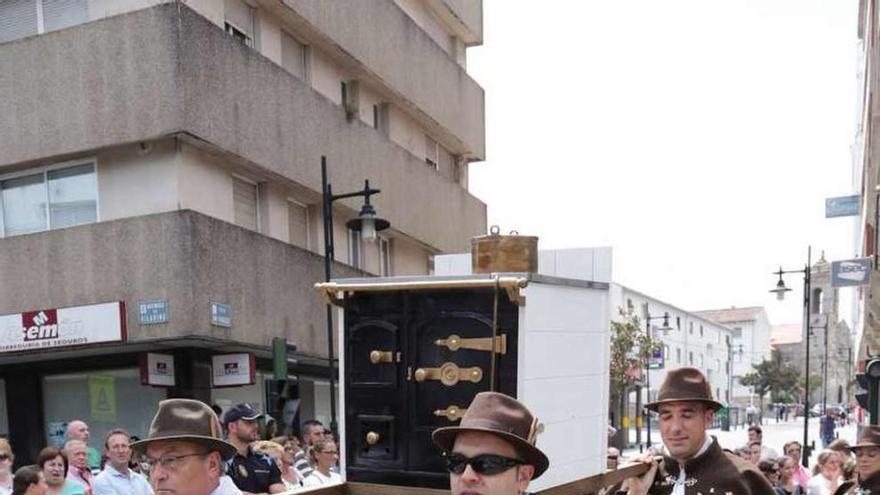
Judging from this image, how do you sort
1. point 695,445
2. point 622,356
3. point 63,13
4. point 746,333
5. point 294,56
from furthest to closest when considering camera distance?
1. point 746,333
2. point 622,356
3. point 294,56
4. point 63,13
5. point 695,445

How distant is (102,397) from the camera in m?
16.1

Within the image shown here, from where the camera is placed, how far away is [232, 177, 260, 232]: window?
15961mm

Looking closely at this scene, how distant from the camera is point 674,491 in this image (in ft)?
14.6

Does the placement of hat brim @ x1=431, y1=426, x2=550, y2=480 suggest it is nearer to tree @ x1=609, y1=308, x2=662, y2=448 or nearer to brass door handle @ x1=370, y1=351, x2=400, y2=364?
brass door handle @ x1=370, y1=351, x2=400, y2=364

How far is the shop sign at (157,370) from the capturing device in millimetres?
14555

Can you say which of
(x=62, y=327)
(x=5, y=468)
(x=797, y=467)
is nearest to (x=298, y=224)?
(x=62, y=327)

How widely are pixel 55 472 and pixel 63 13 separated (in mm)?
10719

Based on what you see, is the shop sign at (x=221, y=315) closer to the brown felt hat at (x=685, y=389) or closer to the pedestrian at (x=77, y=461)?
the pedestrian at (x=77, y=461)

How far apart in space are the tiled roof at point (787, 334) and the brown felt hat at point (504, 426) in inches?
5258

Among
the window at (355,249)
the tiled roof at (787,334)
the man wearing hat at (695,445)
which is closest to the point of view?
the man wearing hat at (695,445)

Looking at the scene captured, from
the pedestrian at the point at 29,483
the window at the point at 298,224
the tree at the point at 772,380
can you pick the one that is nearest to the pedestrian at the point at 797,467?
the pedestrian at the point at 29,483

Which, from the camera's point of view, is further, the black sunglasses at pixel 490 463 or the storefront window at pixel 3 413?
the storefront window at pixel 3 413

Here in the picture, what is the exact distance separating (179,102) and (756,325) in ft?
329

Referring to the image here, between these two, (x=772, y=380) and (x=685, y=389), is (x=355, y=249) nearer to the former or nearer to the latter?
(x=685, y=389)
